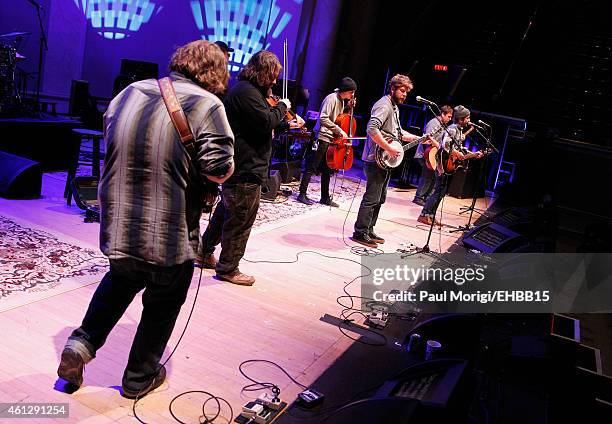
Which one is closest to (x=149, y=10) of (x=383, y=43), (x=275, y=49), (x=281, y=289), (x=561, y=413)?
(x=275, y=49)

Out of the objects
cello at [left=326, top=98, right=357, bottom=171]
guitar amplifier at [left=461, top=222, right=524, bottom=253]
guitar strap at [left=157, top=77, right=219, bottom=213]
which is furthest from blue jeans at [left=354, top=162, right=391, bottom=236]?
guitar strap at [left=157, top=77, right=219, bottom=213]

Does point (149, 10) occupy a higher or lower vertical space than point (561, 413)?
higher

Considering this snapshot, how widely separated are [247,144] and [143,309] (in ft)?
6.01

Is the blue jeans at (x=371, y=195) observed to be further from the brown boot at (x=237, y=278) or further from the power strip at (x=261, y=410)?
the power strip at (x=261, y=410)

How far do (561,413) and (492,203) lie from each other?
8822 mm

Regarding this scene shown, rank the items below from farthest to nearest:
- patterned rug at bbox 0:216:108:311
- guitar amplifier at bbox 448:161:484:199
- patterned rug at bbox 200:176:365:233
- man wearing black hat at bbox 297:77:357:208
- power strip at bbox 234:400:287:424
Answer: guitar amplifier at bbox 448:161:484:199 → man wearing black hat at bbox 297:77:357:208 → patterned rug at bbox 200:176:365:233 → patterned rug at bbox 0:216:108:311 → power strip at bbox 234:400:287:424

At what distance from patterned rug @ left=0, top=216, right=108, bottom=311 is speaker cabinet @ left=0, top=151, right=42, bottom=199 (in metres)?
0.72

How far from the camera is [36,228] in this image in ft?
16.6

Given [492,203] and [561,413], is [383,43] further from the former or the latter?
[561,413]

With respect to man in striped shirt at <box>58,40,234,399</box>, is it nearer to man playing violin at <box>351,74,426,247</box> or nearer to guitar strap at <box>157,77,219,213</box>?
guitar strap at <box>157,77,219,213</box>

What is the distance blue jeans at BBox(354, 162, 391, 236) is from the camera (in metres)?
6.12

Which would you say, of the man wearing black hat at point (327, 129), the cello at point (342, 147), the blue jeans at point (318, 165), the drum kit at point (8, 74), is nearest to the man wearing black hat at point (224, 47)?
the man wearing black hat at point (327, 129)

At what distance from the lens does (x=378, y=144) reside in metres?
5.80

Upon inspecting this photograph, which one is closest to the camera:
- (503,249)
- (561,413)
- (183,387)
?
(561,413)
